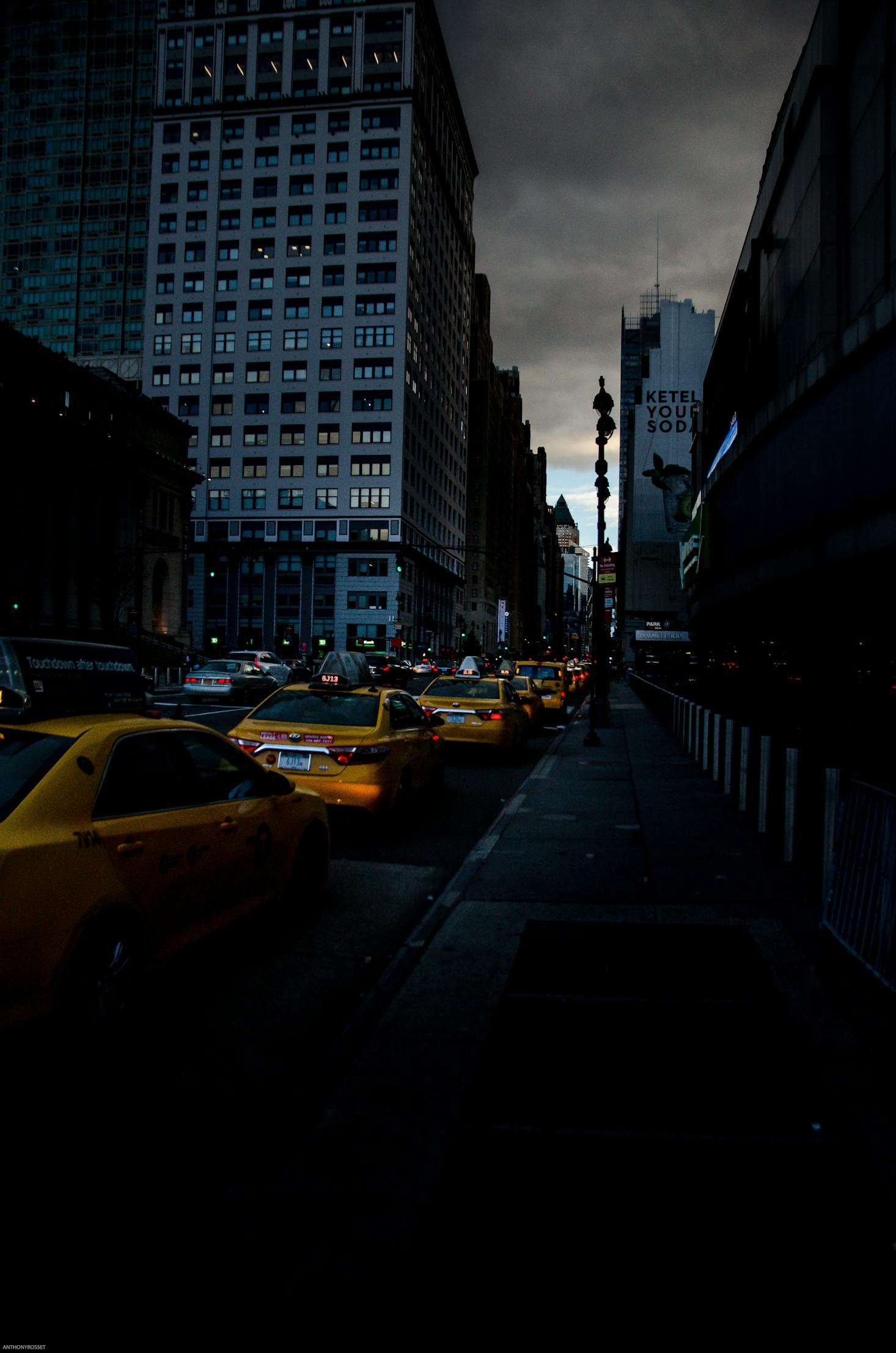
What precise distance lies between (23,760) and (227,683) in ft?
87.4

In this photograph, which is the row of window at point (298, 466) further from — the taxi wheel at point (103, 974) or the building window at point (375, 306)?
the taxi wheel at point (103, 974)

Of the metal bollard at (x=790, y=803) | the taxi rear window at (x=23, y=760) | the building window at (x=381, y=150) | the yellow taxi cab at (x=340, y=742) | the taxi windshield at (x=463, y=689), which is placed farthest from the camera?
the building window at (x=381, y=150)

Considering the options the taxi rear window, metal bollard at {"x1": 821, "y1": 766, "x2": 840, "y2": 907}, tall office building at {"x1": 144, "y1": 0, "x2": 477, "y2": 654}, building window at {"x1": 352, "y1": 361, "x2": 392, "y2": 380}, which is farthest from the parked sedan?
building window at {"x1": 352, "y1": 361, "x2": 392, "y2": 380}

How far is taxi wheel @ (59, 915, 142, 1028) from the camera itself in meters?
3.85

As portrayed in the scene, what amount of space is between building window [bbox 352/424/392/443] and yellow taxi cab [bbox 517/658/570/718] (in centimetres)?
6161

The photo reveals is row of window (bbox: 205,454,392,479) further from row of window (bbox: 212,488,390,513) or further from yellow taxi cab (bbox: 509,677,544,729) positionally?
yellow taxi cab (bbox: 509,677,544,729)

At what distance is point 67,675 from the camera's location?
751 centimetres

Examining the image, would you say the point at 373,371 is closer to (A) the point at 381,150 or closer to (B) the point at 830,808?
(A) the point at 381,150

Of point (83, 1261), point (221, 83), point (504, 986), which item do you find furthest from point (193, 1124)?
point (221, 83)

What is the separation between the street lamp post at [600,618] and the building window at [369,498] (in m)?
61.1

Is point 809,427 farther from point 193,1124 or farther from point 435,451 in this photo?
point 435,451

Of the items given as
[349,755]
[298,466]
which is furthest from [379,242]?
[349,755]

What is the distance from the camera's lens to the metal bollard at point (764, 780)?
938 cm

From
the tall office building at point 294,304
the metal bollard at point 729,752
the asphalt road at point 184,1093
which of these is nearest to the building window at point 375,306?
the tall office building at point 294,304
